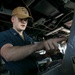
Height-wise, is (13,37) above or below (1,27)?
above

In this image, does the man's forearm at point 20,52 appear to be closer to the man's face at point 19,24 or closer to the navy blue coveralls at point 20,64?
the navy blue coveralls at point 20,64

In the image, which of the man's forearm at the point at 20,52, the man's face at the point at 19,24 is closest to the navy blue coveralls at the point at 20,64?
the man's face at the point at 19,24

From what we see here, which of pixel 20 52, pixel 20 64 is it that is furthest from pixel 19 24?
pixel 20 52

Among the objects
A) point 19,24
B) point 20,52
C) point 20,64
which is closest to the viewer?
point 20,52

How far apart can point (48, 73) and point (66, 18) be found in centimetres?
273

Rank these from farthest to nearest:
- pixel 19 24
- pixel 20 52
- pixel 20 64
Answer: pixel 19 24, pixel 20 64, pixel 20 52

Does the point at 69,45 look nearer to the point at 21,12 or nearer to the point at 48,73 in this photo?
the point at 48,73

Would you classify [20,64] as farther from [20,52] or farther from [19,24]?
[20,52]

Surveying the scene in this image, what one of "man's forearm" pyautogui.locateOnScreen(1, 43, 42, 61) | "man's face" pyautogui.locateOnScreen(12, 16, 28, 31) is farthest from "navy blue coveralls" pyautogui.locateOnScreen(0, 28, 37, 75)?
"man's forearm" pyautogui.locateOnScreen(1, 43, 42, 61)

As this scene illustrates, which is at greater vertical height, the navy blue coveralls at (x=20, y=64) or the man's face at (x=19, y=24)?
the man's face at (x=19, y=24)

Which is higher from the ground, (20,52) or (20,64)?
(20,52)

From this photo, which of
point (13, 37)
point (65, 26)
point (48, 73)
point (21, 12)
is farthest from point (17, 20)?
point (65, 26)

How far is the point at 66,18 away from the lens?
→ 3443 millimetres

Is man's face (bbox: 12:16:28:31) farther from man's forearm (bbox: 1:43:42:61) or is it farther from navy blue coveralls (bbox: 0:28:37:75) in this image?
man's forearm (bbox: 1:43:42:61)
